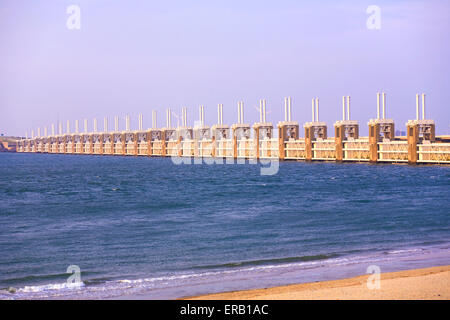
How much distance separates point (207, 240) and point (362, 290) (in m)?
12.3

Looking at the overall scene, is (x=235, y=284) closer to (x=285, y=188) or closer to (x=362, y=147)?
(x=285, y=188)

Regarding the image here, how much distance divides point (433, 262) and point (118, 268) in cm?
974

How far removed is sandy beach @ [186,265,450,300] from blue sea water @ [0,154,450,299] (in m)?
1.25

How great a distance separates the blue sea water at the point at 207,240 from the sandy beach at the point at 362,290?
49.2 inches

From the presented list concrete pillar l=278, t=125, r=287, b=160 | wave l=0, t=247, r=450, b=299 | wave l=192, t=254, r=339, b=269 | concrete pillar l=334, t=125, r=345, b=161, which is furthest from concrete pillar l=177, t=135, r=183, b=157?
wave l=0, t=247, r=450, b=299

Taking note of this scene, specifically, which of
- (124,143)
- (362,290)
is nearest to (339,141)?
(362,290)

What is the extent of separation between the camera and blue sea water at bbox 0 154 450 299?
1673 cm

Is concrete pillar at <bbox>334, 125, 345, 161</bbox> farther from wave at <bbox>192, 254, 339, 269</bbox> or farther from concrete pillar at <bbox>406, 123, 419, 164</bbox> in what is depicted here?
wave at <bbox>192, 254, 339, 269</bbox>

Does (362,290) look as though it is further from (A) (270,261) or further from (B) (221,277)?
(A) (270,261)

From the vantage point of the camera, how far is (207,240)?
24.8 metres

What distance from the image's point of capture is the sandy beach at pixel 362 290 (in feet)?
41.0

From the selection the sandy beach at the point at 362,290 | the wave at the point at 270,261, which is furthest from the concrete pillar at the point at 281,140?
the sandy beach at the point at 362,290

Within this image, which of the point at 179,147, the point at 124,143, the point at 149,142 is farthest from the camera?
the point at 124,143
